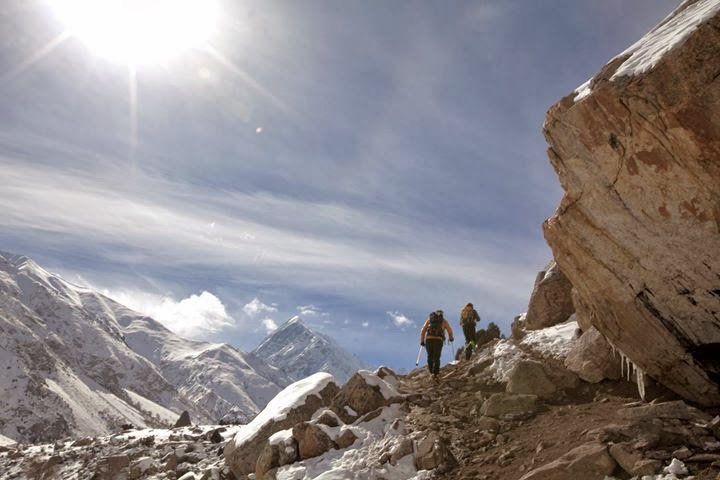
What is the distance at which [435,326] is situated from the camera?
21547 mm

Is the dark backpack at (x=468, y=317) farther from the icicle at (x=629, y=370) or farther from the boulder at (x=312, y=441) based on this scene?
the boulder at (x=312, y=441)

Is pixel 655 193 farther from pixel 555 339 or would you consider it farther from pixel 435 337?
pixel 435 337

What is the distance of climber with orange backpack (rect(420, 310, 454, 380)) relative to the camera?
2123 centimetres

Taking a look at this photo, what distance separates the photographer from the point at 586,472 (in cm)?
1042

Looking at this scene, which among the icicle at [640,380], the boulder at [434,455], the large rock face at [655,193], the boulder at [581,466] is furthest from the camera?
the icicle at [640,380]

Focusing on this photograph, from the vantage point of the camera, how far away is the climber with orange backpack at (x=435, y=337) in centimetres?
2123

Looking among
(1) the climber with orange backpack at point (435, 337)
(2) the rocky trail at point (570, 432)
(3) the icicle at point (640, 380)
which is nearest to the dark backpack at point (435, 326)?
(1) the climber with orange backpack at point (435, 337)

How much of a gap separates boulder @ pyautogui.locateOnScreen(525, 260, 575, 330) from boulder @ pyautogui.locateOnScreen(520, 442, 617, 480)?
41.3 feet

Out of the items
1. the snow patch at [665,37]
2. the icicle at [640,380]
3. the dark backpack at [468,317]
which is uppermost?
the snow patch at [665,37]

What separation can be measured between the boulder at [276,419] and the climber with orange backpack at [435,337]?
14.9 ft

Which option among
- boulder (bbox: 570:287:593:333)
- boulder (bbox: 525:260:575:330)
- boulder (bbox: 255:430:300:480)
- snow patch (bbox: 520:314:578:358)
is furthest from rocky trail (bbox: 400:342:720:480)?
boulder (bbox: 525:260:575:330)

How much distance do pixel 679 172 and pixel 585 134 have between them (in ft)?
8.58

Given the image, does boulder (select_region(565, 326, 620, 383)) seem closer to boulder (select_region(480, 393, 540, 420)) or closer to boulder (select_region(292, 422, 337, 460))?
boulder (select_region(480, 393, 540, 420))

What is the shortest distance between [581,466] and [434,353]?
35.6ft
